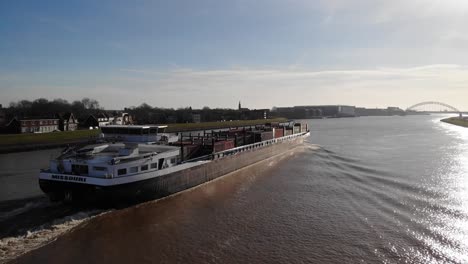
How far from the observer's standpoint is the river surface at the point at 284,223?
14609 millimetres

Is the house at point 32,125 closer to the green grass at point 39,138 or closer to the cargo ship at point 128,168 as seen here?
the green grass at point 39,138

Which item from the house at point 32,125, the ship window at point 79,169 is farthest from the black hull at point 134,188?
the house at point 32,125

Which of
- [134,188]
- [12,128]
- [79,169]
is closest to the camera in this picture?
[134,188]

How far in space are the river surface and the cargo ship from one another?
3.05ft

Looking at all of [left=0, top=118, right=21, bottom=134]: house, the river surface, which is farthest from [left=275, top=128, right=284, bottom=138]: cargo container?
[left=0, top=118, right=21, bottom=134]: house

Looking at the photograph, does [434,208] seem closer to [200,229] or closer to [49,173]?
[200,229]

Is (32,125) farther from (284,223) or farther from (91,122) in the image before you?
(284,223)

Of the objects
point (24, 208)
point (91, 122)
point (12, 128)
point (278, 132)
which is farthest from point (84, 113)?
point (24, 208)

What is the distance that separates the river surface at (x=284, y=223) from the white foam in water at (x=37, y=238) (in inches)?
11.1

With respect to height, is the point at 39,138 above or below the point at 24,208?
above

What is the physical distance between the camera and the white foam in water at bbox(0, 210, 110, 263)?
14016mm

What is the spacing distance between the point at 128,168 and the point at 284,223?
9.42 m

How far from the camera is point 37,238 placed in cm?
1521

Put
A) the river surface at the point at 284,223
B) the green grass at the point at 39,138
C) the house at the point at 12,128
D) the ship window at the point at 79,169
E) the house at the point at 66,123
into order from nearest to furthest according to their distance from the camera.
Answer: the river surface at the point at 284,223 < the ship window at the point at 79,169 < the green grass at the point at 39,138 < the house at the point at 12,128 < the house at the point at 66,123
